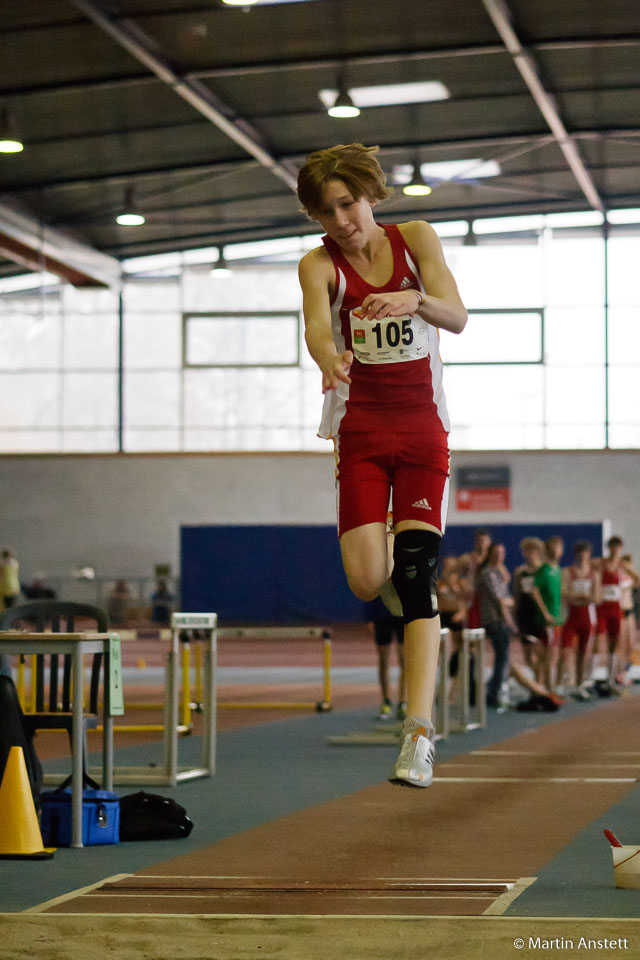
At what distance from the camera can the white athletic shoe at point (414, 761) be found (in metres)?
3.70

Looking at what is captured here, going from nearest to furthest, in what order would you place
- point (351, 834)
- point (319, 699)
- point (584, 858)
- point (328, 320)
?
1. point (328, 320)
2. point (584, 858)
3. point (351, 834)
4. point (319, 699)

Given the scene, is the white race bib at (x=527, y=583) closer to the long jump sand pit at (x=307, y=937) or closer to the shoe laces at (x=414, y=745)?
the shoe laces at (x=414, y=745)

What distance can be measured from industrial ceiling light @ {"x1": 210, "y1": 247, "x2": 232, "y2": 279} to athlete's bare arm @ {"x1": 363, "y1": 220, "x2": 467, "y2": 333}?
24.0 metres

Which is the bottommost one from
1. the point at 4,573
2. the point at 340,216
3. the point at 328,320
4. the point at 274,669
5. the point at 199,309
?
the point at 274,669

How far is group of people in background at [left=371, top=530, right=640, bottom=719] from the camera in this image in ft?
44.4

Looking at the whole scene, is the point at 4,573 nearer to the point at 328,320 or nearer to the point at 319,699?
the point at 319,699

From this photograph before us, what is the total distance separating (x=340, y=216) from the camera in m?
3.84

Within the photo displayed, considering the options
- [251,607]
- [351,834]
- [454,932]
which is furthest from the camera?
[251,607]

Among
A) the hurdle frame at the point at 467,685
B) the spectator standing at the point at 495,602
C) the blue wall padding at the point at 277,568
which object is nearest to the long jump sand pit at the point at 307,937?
the hurdle frame at the point at 467,685

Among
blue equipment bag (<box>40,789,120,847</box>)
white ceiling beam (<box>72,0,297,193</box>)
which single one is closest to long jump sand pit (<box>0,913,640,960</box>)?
blue equipment bag (<box>40,789,120,847</box>)

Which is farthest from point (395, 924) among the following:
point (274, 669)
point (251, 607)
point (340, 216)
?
point (251, 607)

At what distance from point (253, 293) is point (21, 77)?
11.7 metres

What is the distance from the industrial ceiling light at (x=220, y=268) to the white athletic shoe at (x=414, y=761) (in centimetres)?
2443

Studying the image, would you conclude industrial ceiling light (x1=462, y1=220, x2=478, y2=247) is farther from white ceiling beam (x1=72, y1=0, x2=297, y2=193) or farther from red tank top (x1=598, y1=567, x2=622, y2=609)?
red tank top (x1=598, y1=567, x2=622, y2=609)
